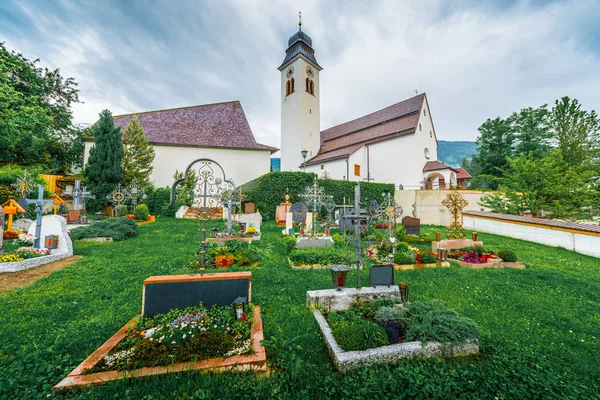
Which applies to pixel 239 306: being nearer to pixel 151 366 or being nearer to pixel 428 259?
pixel 151 366

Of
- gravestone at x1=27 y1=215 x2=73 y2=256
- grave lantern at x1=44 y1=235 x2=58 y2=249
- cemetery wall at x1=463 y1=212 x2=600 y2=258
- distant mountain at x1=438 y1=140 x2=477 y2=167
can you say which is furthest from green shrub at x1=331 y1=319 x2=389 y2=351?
distant mountain at x1=438 y1=140 x2=477 y2=167

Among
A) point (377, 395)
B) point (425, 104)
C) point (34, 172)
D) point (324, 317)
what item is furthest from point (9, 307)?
point (425, 104)

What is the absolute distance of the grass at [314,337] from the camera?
7.77 feet

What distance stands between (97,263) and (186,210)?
12.9 metres

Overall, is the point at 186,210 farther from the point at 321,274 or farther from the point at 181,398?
the point at 181,398

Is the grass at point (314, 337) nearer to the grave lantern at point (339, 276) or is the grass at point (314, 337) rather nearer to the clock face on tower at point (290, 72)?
the grave lantern at point (339, 276)

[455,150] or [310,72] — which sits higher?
[455,150]

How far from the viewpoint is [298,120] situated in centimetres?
2873

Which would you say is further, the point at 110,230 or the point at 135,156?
the point at 135,156

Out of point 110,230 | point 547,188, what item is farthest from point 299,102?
point 110,230

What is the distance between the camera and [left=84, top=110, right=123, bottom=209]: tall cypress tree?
18.3 meters

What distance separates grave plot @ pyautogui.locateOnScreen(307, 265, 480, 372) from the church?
18.6 metres

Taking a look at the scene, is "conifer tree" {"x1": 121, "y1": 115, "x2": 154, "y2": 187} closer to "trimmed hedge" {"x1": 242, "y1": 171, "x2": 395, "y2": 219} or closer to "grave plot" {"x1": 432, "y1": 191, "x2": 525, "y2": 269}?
"trimmed hedge" {"x1": 242, "y1": 171, "x2": 395, "y2": 219}

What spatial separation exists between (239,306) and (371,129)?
94.1 feet
